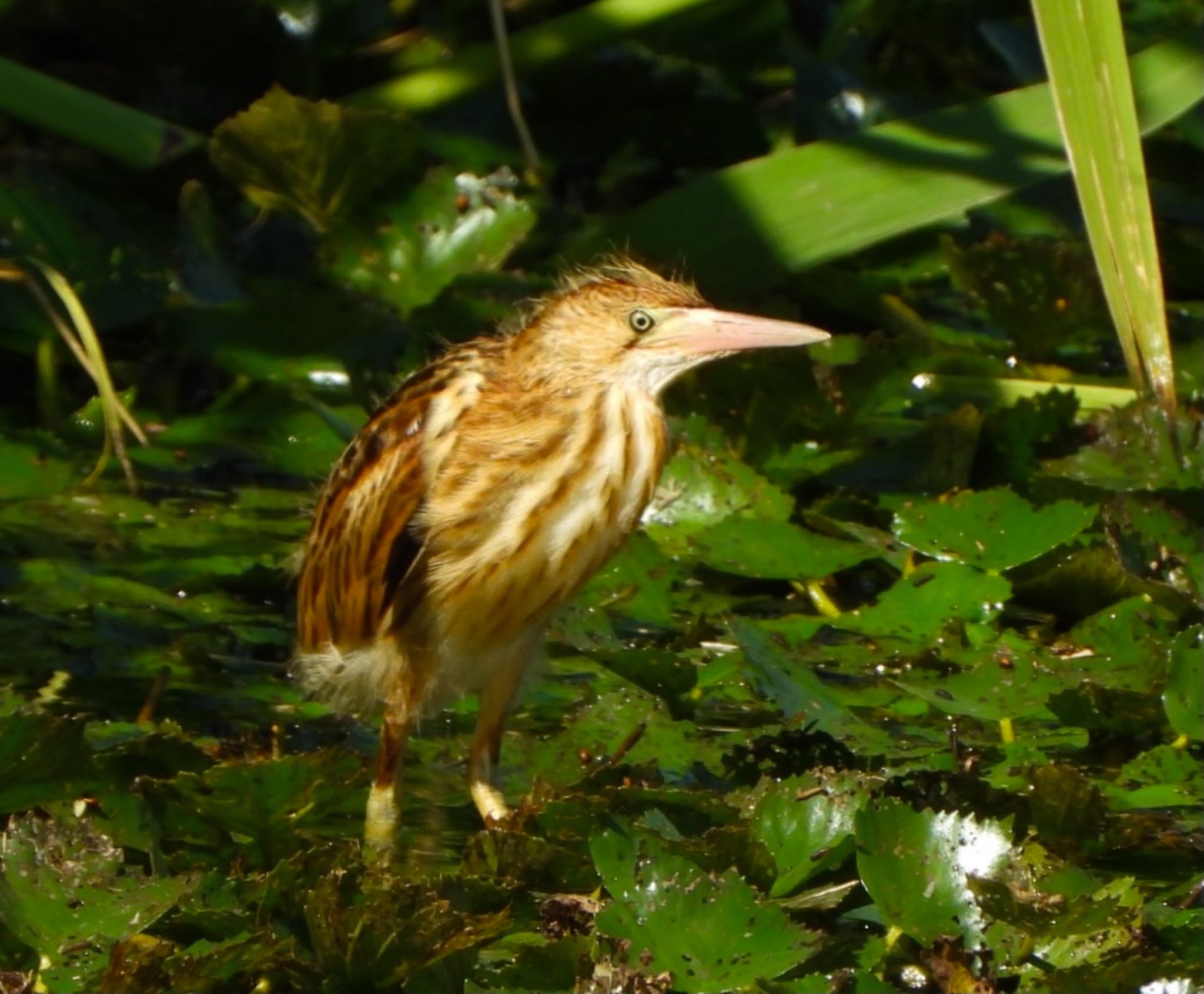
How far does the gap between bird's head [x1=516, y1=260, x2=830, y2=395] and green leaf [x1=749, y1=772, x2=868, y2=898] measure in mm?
1008

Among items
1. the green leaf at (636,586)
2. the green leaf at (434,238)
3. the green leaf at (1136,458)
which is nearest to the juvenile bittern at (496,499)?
the green leaf at (636,586)

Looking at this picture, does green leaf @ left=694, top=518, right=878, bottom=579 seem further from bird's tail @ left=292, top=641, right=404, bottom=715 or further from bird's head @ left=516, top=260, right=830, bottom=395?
bird's tail @ left=292, top=641, right=404, bottom=715

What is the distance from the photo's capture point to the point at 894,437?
6012 millimetres

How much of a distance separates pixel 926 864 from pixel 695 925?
0.43 metres

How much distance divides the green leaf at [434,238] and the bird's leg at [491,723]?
167cm

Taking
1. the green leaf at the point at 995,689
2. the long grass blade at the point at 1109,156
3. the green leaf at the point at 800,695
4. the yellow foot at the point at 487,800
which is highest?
the long grass blade at the point at 1109,156

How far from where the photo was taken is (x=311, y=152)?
5.89 m

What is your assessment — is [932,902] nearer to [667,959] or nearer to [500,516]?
[667,959]

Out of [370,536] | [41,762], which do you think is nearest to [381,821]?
[370,536]

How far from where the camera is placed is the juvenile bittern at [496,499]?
14.8ft

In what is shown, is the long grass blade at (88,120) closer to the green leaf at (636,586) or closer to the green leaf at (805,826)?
the green leaf at (636,586)

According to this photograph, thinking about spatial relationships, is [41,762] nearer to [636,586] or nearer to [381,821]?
[381,821]

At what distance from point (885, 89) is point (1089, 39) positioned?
3.73 metres

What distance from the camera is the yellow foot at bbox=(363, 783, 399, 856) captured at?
4254 mm
